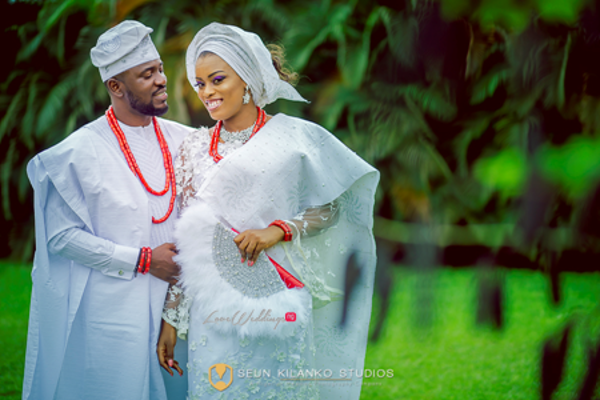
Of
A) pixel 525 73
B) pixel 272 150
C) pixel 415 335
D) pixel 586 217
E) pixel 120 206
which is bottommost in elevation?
pixel 120 206

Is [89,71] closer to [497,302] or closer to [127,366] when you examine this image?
[127,366]

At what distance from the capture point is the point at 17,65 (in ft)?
26.1

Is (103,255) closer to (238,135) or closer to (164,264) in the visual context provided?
(164,264)

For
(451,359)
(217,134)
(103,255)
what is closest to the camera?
(103,255)

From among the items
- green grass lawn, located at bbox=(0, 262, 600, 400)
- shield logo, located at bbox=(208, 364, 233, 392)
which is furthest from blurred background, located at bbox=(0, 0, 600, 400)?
green grass lawn, located at bbox=(0, 262, 600, 400)

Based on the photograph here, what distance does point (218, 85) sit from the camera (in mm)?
2172

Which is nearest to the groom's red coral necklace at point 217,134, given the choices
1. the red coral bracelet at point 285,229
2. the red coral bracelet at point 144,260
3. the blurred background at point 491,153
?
the red coral bracelet at point 285,229

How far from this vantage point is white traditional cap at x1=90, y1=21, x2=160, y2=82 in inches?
89.2

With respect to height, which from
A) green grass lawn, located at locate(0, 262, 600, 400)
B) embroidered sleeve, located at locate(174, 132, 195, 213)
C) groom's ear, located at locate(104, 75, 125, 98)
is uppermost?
groom's ear, located at locate(104, 75, 125, 98)

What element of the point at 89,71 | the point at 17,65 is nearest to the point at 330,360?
the point at 89,71

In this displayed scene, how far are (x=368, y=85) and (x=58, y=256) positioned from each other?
1.91 metres

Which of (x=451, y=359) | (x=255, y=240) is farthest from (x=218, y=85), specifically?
(x=451, y=359)

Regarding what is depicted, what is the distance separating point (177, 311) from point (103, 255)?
384mm

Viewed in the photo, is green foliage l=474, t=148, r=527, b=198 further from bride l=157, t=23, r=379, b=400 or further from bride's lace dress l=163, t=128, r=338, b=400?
bride's lace dress l=163, t=128, r=338, b=400
